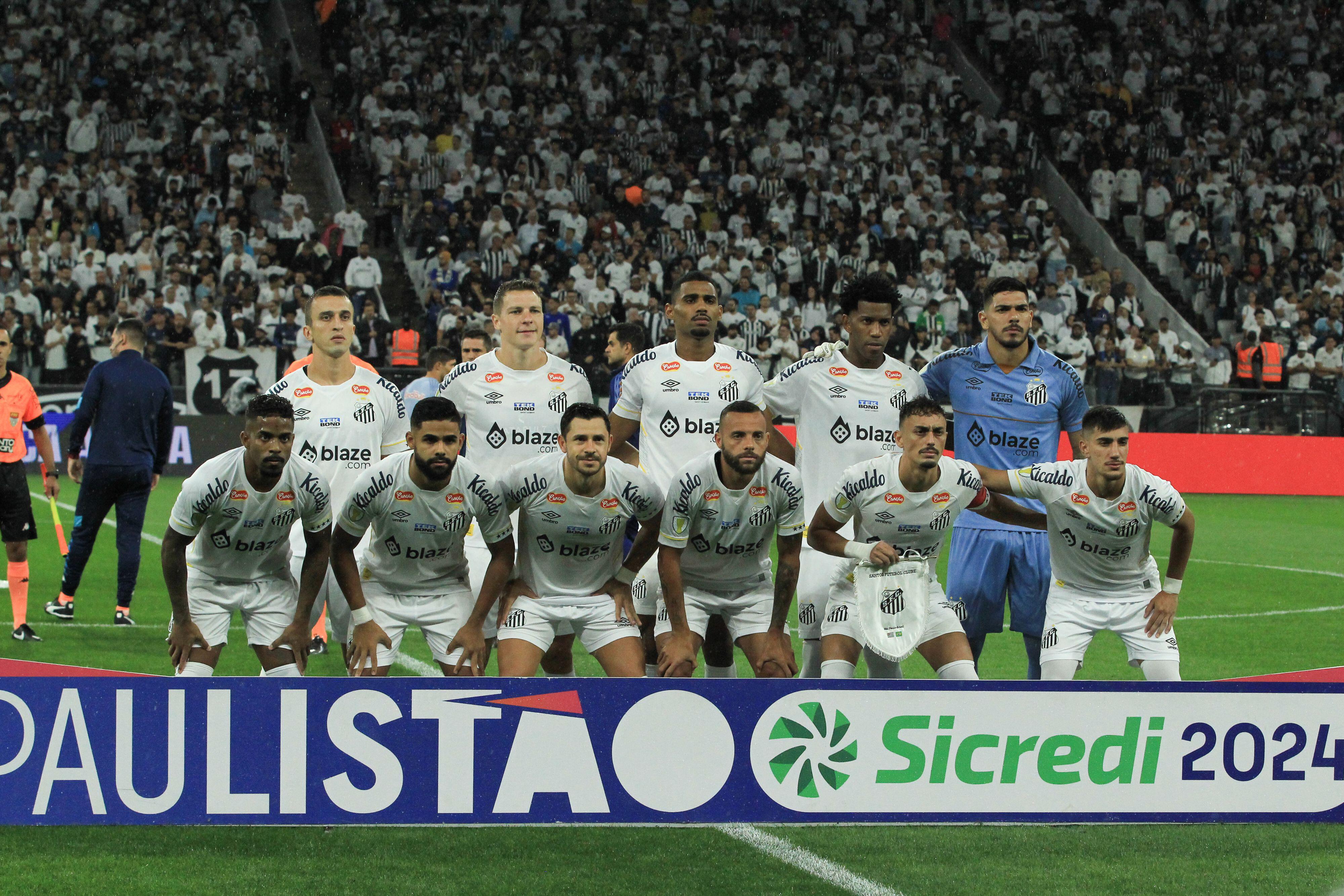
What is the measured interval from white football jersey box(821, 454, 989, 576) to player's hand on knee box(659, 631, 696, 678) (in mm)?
873

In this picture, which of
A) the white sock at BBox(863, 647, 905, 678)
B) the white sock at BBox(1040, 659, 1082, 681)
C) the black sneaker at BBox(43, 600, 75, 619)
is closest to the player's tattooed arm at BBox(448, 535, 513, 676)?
the white sock at BBox(863, 647, 905, 678)

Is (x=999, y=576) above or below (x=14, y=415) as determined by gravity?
below

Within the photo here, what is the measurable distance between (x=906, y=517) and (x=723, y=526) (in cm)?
81

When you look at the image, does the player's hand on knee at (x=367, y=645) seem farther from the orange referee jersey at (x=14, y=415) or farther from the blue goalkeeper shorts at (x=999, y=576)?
the orange referee jersey at (x=14, y=415)

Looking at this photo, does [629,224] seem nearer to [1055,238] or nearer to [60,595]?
[1055,238]

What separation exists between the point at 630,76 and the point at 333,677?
23.4 m

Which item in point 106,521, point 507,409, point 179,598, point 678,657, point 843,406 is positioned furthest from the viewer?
point 106,521

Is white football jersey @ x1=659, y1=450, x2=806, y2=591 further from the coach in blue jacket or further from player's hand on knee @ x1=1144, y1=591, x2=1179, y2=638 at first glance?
the coach in blue jacket

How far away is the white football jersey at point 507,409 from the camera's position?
280 inches

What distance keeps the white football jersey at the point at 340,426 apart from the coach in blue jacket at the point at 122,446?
8.87 ft

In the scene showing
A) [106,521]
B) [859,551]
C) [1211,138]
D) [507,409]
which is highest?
[1211,138]

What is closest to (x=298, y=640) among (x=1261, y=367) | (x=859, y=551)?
(x=859, y=551)

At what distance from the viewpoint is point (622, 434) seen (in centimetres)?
695

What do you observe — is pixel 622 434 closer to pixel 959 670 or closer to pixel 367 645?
pixel 367 645
